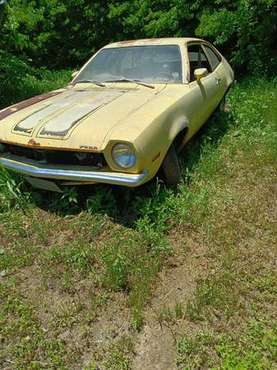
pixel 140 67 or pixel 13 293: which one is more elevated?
pixel 140 67

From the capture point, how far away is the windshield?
466cm

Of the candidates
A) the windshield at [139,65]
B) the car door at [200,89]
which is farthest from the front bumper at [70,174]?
the windshield at [139,65]

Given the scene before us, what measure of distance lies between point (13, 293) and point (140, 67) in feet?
9.42

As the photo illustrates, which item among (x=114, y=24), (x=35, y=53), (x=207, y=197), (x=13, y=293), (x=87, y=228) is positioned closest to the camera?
(x=13, y=293)

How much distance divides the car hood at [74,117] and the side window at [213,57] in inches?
67.2

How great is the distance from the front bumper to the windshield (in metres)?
1.57

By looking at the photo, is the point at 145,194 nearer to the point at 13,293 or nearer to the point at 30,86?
the point at 13,293

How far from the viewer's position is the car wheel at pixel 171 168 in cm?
401

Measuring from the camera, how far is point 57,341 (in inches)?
105

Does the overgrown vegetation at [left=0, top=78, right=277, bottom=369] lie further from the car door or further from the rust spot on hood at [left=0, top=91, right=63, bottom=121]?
the rust spot on hood at [left=0, top=91, right=63, bottom=121]

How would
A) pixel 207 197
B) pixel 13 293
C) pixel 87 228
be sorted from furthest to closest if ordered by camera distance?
pixel 207 197
pixel 87 228
pixel 13 293

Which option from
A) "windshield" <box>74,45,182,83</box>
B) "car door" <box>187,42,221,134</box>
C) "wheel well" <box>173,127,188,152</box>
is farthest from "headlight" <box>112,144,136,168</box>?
"windshield" <box>74,45,182,83</box>

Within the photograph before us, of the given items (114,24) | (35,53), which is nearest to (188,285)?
(114,24)

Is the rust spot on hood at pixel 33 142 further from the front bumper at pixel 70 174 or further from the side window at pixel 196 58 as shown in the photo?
the side window at pixel 196 58
